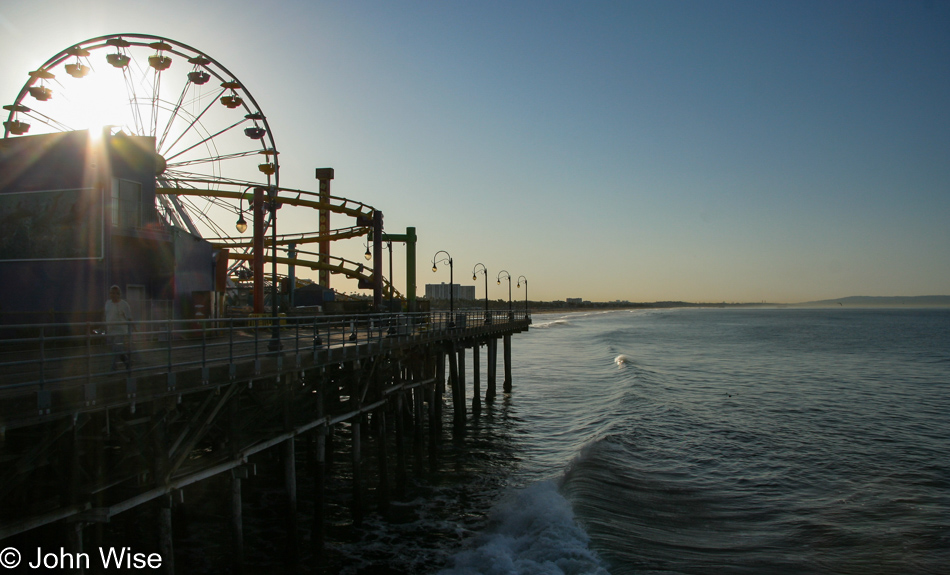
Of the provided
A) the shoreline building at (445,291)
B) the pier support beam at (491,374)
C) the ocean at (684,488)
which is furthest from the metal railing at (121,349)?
the shoreline building at (445,291)

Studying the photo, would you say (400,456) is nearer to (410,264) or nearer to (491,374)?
(410,264)

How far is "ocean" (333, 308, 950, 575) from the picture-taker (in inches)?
520

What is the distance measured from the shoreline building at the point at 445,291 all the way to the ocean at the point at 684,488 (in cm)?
11959

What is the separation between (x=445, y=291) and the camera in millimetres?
160750

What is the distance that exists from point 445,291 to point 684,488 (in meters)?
144

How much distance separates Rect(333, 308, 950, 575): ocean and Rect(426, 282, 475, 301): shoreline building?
4708 inches

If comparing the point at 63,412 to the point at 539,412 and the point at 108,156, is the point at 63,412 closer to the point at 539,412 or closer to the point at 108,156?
the point at 108,156

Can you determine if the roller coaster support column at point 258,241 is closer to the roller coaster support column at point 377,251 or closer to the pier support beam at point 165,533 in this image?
the roller coaster support column at point 377,251

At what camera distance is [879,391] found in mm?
36094

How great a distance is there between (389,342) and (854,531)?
12996 mm

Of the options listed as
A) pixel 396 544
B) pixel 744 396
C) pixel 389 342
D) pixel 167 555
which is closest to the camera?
pixel 167 555

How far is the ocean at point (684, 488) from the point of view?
520 inches

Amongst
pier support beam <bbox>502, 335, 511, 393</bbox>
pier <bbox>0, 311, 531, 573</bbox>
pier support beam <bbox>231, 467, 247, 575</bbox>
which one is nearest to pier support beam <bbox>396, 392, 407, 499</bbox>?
pier <bbox>0, 311, 531, 573</bbox>

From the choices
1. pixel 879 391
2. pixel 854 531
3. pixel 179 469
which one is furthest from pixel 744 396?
pixel 179 469
